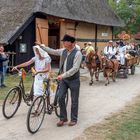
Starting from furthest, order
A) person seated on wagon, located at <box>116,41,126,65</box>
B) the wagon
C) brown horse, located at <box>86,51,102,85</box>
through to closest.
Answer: the wagon < person seated on wagon, located at <box>116,41,126,65</box> < brown horse, located at <box>86,51,102,85</box>

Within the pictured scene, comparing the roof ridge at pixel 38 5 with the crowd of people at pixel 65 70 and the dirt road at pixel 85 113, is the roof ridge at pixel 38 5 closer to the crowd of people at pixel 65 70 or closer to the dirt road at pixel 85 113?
the dirt road at pixel 85 113

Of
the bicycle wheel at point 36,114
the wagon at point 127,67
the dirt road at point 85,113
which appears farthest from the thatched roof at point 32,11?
the bicycle wheel at point 36,114

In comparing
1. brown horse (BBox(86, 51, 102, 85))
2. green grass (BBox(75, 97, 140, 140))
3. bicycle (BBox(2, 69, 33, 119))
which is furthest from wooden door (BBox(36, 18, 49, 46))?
bicycle (BBox(2, 69, 33, 119))

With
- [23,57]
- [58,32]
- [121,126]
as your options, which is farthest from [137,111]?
[58,32]

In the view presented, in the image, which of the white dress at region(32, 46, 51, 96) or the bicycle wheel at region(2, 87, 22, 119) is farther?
the white dress at region(32, 46, 51, 96)

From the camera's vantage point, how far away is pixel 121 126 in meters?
9.30

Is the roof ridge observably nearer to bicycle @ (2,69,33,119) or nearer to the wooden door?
the wooden door

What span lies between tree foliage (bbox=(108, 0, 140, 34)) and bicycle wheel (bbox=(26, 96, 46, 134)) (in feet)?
127

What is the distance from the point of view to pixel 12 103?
982cm

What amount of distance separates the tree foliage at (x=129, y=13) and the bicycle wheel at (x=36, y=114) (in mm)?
38820

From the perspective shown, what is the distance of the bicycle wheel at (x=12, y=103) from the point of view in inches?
381

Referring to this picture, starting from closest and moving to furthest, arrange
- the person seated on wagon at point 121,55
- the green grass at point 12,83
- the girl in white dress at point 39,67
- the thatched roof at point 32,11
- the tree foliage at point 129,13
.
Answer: the girl in white dress at point 39,67, the green grass at point 12,83, the thatched roof at point 32,11, the person seated on wagon at point 121,55, the tree foliage at point 129,13

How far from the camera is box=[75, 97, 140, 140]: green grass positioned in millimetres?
8391

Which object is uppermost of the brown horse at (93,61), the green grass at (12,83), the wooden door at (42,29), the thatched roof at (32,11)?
the thatched roof at (32,11)
